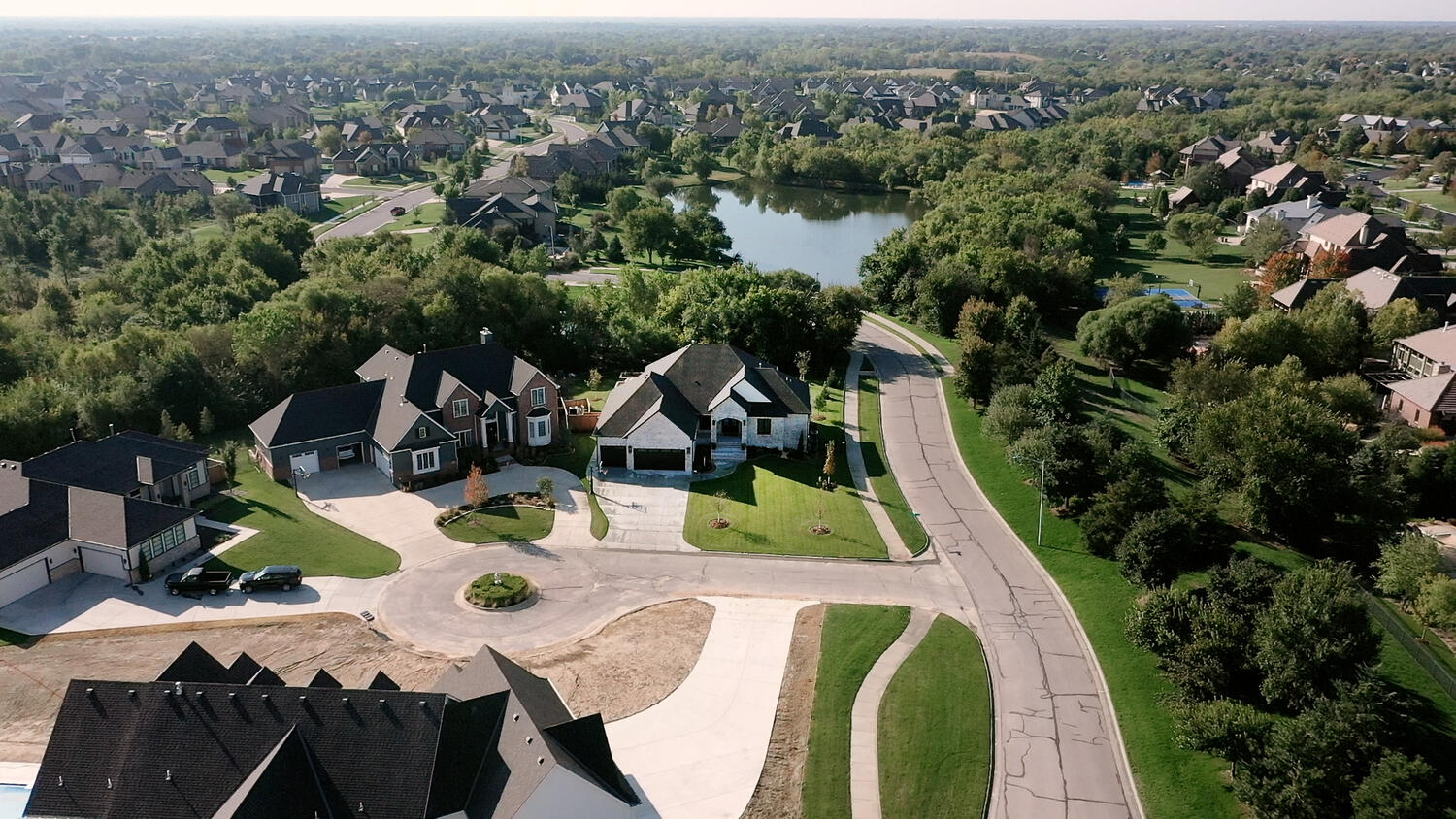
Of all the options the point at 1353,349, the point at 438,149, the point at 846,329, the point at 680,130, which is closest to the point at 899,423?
the point at 846,329

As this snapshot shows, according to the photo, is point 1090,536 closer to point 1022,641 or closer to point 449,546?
point 1022,641

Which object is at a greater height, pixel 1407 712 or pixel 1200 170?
pixel 1200 170

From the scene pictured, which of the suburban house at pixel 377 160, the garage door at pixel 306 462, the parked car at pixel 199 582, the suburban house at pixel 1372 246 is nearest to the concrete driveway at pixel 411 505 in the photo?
the garage door at pixel 306 462

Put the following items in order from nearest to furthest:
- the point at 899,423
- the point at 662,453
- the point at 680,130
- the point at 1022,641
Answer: the point at 1022,641, the point at 662,453, the point at 899,423, the point at 680,130

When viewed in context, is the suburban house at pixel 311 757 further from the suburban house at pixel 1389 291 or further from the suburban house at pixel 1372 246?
the suburban house at pixel 1372 246

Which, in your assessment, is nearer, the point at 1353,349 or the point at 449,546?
the point at 449,546

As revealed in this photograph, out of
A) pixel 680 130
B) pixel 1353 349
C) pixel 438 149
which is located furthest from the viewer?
pixel 680 130
